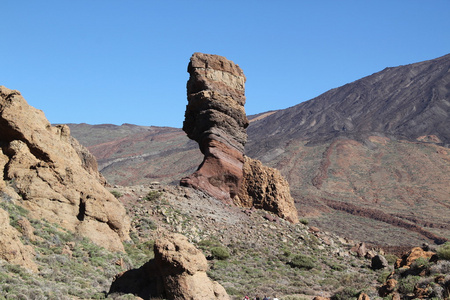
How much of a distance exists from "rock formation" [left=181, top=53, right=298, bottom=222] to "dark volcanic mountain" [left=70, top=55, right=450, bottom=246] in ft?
72.8

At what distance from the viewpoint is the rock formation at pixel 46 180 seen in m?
14.0

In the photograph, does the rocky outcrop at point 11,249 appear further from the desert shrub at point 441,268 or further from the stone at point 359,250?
the stone at point 359,250

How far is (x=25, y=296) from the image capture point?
884 cm

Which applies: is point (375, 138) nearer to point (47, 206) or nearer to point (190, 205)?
point (190, 205)

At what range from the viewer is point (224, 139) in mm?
24141

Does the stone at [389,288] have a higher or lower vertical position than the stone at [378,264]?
lower

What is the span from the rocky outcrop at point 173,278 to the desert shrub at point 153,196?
10.2 metres

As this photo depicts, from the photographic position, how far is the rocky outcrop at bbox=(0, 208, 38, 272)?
32.8ft

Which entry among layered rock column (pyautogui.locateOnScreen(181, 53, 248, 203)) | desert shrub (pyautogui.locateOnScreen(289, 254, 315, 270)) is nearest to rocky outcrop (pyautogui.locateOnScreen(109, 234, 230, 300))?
desert shrub (pyautogui.locateOnScreen(289, 254, 315, 270))

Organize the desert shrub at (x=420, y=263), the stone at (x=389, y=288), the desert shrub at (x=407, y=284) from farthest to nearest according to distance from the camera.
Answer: the desert shrub at (x=420, y=263), the stone at (x=389, y=288), the desert shrub at (x=407, y=284)

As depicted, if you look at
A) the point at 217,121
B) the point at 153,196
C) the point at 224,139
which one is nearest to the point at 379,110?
the point at 224,139

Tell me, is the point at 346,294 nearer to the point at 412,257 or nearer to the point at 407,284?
the point at 407,284

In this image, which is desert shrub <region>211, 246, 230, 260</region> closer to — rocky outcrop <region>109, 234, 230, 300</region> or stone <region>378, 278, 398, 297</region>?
stone <region>378, 278, 398, 297</region>

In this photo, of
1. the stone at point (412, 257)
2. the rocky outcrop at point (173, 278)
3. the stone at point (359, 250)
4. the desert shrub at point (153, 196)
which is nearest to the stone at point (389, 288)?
the stone at point (412, 257)
